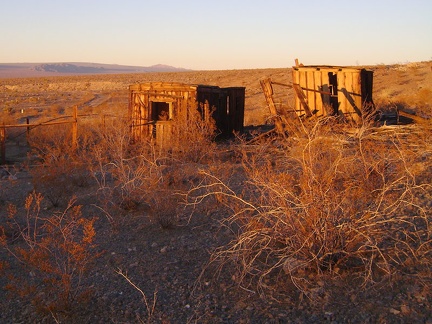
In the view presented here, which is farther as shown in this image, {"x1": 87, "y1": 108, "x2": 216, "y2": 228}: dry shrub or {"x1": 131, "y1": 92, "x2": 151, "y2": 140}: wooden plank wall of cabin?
{"x1": 131, "y1": 92, "x2": 151, "y2": 140}: wooden plank wall of cabin

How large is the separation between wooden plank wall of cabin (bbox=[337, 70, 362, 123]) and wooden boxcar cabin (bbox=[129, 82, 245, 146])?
349 cm

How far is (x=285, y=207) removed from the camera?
5836 mm

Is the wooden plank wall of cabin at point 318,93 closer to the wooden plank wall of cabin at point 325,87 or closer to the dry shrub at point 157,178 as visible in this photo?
the wooden plank wall of cabin at point 325,87

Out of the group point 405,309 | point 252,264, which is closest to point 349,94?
point 252,264

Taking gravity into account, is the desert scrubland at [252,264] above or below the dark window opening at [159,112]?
below

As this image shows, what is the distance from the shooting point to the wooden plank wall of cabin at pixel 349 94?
15.4 metres

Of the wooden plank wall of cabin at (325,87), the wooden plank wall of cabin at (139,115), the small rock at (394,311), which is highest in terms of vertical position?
the wooden plank wall of cabin at (325,87)

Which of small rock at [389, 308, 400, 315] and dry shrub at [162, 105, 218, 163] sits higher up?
dry shrub at [162, 105, 218, 163]

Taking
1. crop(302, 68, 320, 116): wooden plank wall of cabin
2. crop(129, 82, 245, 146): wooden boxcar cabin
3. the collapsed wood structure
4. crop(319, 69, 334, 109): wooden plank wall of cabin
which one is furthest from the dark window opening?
crop(319, 69, 334, 109): wooden plank wall of cabin

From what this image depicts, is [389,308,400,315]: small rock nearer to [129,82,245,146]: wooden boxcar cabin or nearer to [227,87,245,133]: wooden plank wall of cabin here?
[129,82,245,146]: wooden boxcar cabin

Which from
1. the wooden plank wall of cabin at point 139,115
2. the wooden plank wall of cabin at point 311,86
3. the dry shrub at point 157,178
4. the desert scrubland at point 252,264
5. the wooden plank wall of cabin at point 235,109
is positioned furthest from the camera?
the wooden plank wall of cabin at point 235,109

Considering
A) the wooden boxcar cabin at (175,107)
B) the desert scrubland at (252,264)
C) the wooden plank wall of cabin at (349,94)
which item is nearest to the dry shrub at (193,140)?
the wooden boxcar cabin at (175,107)

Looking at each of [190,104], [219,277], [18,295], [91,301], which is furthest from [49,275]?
[190,104]

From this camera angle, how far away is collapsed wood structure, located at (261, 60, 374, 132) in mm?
15438
